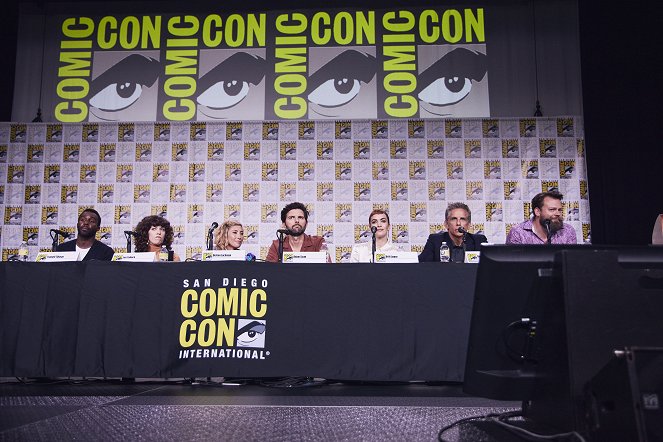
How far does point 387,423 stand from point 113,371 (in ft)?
5.87

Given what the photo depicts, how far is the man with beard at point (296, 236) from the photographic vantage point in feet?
12.9

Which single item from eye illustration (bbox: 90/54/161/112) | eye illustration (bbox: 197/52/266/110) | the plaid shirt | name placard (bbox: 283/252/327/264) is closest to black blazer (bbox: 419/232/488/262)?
the plaid shirt

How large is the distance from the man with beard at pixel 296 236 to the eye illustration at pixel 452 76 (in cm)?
195

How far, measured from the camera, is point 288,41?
5453 millimetres

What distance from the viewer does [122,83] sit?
548 centimetres

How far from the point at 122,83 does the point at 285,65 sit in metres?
1.57

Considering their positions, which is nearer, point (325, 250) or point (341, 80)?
point (325, 250)

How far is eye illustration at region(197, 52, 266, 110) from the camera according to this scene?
17.9 ft

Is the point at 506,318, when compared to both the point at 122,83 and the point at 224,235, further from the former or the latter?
the point at 122,83

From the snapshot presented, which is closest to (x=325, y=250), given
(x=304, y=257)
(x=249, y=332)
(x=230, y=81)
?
(x=304, y=257)

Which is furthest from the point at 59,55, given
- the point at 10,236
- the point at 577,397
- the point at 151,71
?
the point at 577,397

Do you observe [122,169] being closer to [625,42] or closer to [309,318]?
[309,318]

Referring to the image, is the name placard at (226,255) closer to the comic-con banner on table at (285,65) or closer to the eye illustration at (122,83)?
the comic-con banner on table at (285,65)

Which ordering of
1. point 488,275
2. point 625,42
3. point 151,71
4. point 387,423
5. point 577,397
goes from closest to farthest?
point 577,397, point 488,275, point 387,423, point 625,42, point 151,71
